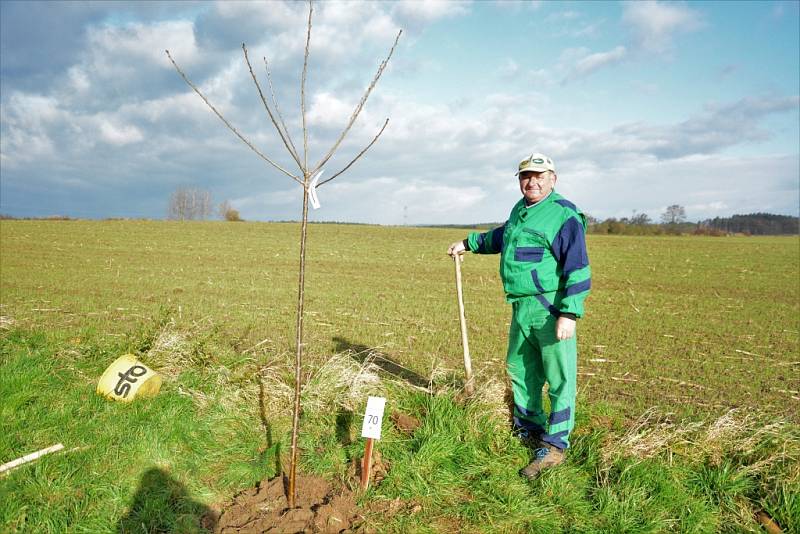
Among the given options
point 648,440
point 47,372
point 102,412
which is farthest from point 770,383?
point 47,372

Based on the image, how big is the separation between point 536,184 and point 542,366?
159 centimetres

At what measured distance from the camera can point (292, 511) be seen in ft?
11.7

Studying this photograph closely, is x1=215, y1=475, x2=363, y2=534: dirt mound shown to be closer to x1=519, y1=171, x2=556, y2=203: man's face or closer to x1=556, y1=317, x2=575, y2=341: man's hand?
x1=556, y1=317, x2=575, y2=341: man's hand

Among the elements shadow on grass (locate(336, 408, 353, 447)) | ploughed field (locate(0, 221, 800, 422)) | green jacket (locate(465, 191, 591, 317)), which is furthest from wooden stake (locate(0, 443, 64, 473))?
green jacket (locate(465, 191, 591, 317))

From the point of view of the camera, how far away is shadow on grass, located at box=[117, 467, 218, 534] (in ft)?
11.9

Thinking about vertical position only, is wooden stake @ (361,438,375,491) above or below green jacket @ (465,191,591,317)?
below

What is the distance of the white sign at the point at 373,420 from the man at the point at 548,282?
133 centimetres

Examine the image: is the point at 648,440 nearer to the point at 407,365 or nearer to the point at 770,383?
the point at 407,365

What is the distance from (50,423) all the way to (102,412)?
0.42m

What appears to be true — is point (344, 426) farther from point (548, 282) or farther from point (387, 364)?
point (387, 364)

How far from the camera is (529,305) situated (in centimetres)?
429

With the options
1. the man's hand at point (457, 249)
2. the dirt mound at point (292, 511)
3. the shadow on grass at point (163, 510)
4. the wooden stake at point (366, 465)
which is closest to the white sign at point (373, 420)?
the wooden stake at point (366, 465)

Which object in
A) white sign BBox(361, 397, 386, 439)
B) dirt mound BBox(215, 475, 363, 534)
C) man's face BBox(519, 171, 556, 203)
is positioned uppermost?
man's face BBox(519, 171, 556, 203)

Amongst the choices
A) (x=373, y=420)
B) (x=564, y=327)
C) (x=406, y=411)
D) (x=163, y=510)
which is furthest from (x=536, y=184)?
(x=163, y=510)
